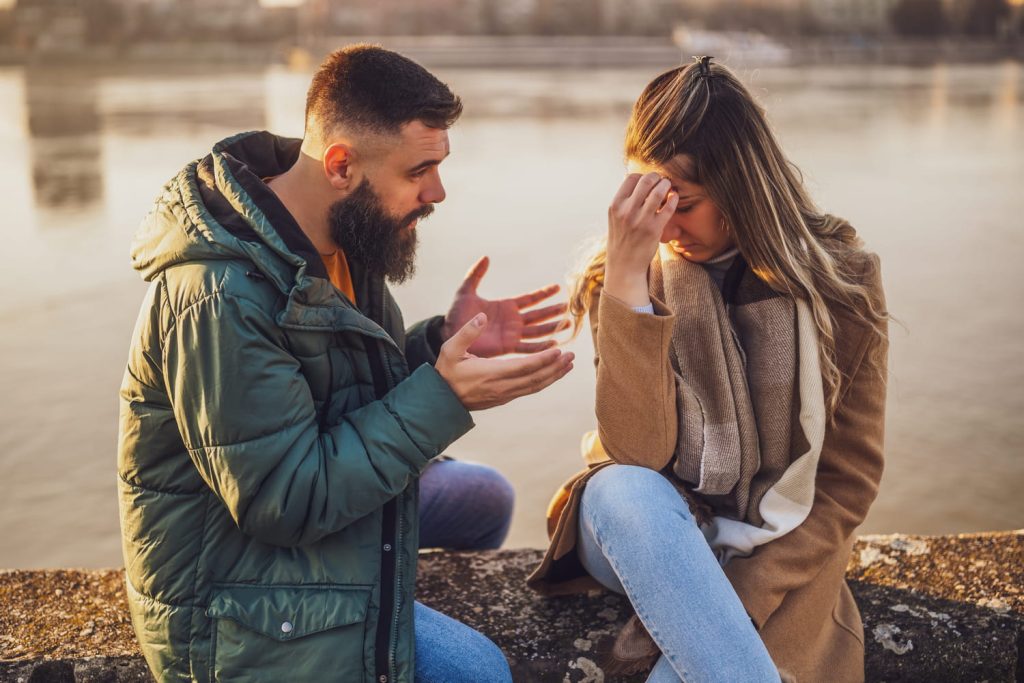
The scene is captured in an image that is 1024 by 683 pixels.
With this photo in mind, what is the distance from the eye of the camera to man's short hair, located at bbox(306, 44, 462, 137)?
6.79 feet

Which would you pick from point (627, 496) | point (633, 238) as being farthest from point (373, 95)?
point (627, 496)

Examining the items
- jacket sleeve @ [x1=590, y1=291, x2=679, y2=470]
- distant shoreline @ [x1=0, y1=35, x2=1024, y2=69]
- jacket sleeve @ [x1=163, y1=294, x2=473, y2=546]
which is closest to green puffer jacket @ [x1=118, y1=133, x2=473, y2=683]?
jacket sleeve @ [x1=163, y1=294, x2=473, y2=546]

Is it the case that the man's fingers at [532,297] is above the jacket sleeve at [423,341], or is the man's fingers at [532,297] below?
above

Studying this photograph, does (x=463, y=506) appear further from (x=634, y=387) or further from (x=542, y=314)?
(x=634, y=387)

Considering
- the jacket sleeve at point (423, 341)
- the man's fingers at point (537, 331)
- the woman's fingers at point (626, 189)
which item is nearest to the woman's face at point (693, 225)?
the woman's fingers at point (626, 189)

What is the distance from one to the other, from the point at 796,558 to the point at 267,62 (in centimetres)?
4322

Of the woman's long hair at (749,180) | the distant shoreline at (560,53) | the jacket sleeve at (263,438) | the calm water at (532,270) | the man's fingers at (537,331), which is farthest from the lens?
the distant shoreline at (560,53)

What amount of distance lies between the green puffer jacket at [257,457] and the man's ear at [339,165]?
22cm

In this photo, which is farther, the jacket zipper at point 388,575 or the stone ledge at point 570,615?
the stone ledge at point 570,615

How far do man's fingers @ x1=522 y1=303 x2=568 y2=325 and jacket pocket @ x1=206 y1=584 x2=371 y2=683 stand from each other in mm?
929

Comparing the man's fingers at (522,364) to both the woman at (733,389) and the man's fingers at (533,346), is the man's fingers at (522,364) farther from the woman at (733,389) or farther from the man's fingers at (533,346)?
the man's fingers at (533,346)

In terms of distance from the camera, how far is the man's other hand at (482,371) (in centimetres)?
185

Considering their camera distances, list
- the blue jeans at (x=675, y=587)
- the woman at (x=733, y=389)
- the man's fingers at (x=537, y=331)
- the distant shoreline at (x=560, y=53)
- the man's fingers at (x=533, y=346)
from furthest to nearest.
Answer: the distant shoreline at (x=560, y=53) → the man's fingers at (x=537, y=331) → the man's fingers at (x=533, y=346) → the woman at (x=733, y=389) → the blue jeans at (x=675, y=587)

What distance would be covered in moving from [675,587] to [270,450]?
2.44 feet
